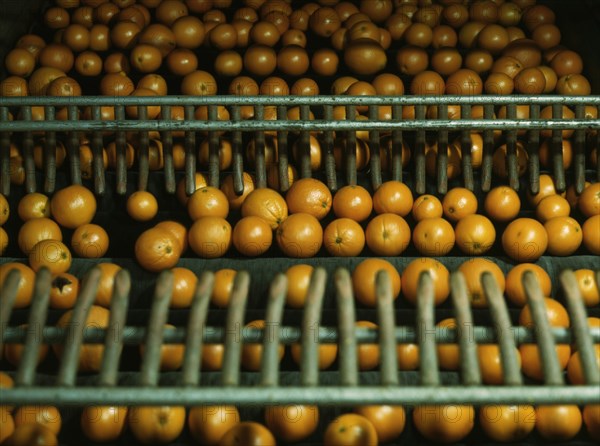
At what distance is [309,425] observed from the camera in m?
1.35

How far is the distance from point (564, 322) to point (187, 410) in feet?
3.19

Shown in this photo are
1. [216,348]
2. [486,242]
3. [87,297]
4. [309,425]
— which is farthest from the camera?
[486,242]

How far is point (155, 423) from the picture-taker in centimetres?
132

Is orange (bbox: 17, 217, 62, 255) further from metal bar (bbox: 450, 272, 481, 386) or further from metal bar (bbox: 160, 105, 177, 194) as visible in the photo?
metal bar (bbox: 450, 272, 481, 386)

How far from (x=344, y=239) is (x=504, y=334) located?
785 millimetres

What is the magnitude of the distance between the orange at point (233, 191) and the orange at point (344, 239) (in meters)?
0.32

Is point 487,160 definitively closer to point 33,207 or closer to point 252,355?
point 252,355

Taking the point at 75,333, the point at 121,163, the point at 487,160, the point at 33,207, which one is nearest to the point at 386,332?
the point at 75,333

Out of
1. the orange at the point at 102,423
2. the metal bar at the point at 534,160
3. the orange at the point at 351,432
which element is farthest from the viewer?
the metal bar at the point at 534,160

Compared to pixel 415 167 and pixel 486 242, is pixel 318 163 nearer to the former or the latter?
pixel 415 167

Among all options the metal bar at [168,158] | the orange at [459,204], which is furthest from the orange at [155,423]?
the orange at [459,204]

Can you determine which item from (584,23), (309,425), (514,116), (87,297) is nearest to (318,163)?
(514,116)

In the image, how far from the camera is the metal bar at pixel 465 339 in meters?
1.00

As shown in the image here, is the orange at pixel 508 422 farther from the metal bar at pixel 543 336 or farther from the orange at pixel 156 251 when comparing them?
the orange at pixel 156 251
